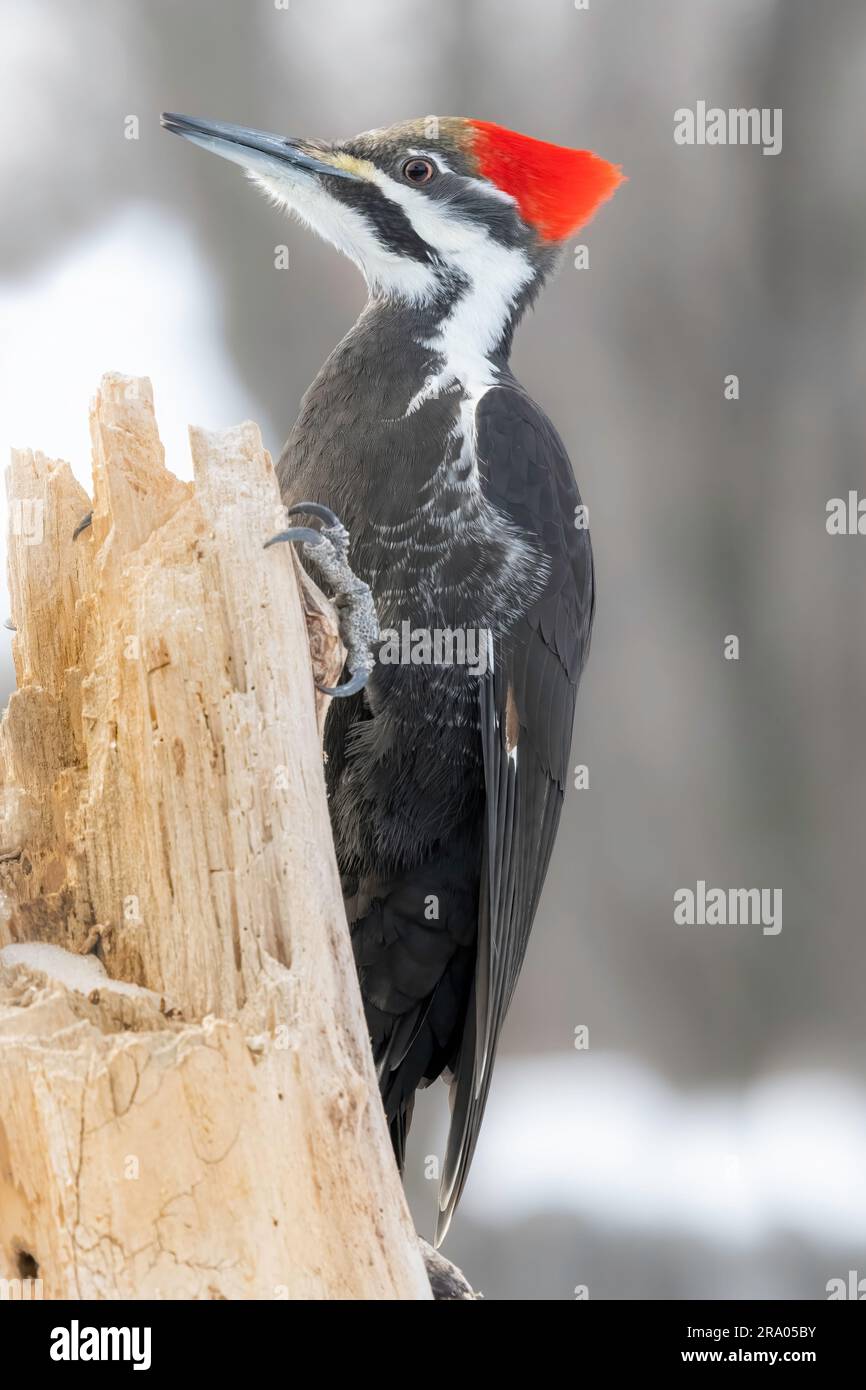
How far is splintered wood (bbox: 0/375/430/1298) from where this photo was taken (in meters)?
1.06

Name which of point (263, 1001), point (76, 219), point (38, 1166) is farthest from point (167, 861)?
point (76, 219)

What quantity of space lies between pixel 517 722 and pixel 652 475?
1454 mm

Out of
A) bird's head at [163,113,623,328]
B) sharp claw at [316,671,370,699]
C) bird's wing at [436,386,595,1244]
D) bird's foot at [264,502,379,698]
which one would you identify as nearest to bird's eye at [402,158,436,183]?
bird's head at [163,113,623,328]

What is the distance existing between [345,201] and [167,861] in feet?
3.35

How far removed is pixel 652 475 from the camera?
297 cm

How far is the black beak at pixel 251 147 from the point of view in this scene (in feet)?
5.33

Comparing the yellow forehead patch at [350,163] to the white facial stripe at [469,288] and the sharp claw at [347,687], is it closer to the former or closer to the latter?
the white facial stripe at [469,288]

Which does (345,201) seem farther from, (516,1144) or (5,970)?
(516,1144)

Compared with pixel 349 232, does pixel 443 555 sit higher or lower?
lower

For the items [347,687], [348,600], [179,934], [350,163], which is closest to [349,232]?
[350,163]

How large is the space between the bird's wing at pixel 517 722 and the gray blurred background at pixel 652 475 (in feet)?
3.98

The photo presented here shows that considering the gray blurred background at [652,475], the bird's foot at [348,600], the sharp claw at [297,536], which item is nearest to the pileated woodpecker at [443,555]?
the bird's foot at [348,600]

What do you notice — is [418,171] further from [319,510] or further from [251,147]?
[319,510]

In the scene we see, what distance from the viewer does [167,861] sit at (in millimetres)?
1157
